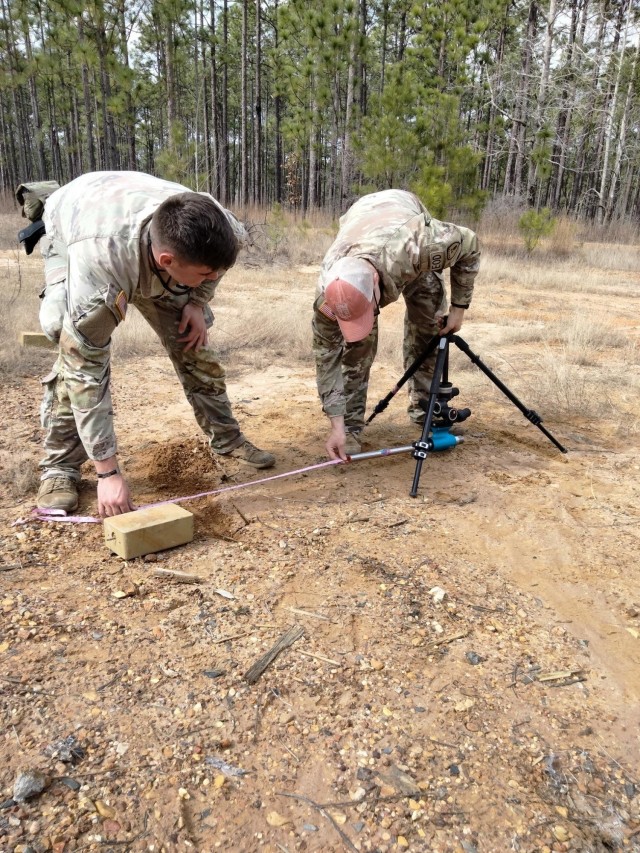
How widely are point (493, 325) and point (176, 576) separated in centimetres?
593

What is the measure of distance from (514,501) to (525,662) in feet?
3.86

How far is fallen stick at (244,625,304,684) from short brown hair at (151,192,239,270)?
4.04 ft

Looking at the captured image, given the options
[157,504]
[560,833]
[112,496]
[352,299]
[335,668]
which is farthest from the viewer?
[157,504]

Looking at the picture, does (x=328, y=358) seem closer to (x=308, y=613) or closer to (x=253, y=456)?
(x=253, y=456)

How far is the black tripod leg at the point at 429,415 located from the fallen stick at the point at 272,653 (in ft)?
3.78

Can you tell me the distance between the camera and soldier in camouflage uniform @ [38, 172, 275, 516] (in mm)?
2074

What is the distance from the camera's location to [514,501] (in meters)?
3.01

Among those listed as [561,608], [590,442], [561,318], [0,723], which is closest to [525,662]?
[561,608]

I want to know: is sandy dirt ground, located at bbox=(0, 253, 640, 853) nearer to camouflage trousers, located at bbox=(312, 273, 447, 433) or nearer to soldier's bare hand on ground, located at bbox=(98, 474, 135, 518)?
soldier's bare hand on ground, located at bbox=(98, 474, 135, 518)

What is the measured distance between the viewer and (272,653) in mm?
1917

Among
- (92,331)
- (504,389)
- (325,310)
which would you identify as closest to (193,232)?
(92,331)

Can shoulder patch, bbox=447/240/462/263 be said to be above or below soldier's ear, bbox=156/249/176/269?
below

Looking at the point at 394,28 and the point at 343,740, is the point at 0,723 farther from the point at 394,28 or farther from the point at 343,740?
the point at 394,28

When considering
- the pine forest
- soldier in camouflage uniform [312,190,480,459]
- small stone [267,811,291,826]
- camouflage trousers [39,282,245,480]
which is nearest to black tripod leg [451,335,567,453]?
soldier in camouflage uniform [312,190,480,459]
